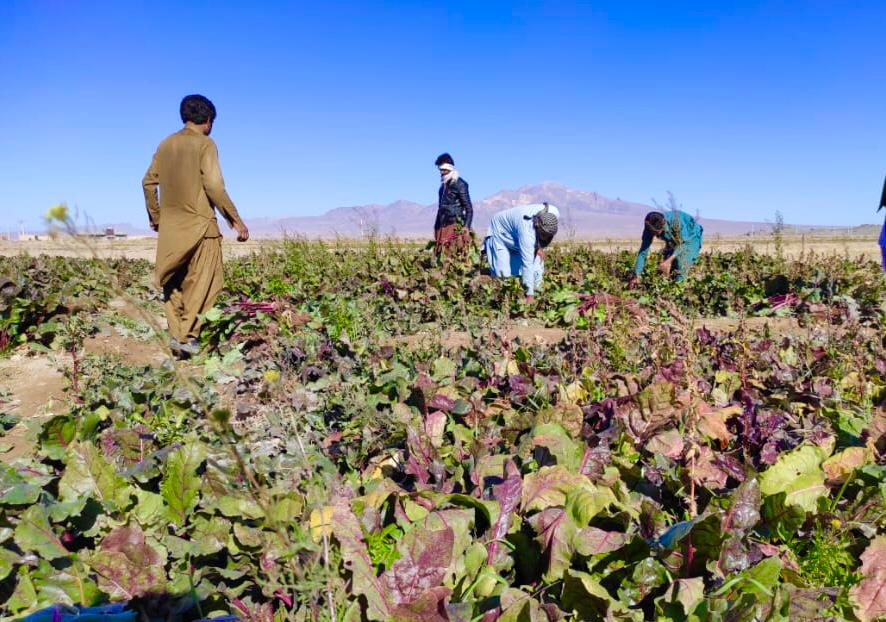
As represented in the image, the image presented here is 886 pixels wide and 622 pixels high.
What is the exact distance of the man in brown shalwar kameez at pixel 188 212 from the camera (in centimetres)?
555

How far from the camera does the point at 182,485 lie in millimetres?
2076

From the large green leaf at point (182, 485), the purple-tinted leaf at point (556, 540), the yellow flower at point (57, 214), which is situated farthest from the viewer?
the large green leaf at point (182, 485)

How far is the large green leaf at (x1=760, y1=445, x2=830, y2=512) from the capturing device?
1960 mm

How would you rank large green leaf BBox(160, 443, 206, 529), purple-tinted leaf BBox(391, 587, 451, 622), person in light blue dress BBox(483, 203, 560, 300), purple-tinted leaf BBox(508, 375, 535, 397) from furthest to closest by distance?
person in light blue dress BBox(483, 203, 560, 300), purple-tinted leaf BBox(508, 375, 535, 397), large green leaf BBox(160, 443, 206, 529), purple-tinted leaf BBox(391, 587, 451, 622)

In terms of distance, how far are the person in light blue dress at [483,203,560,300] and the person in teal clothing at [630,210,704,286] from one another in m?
1.22

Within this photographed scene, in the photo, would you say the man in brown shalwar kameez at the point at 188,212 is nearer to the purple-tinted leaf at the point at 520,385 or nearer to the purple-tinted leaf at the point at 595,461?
the purple-tinted leaf at the point at 520,385

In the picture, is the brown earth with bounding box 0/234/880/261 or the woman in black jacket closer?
the woman in black jacket

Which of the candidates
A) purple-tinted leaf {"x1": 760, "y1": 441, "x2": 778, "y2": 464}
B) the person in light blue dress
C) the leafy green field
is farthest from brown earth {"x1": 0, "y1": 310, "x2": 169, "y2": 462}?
the person in light blue dress

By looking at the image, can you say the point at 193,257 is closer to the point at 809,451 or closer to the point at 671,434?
the point at 671,434

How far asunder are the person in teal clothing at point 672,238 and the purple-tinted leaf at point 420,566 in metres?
6.27

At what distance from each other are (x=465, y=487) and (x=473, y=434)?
0.43m

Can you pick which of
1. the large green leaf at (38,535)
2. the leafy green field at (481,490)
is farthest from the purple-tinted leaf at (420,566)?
the large green leaf at (38,535)

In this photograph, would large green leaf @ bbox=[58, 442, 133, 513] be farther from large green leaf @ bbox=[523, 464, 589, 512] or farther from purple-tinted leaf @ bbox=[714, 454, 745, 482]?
purple-tinted leaf @ bbox=[714, 454, 745, 482]

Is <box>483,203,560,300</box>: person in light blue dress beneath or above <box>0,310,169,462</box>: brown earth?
above
